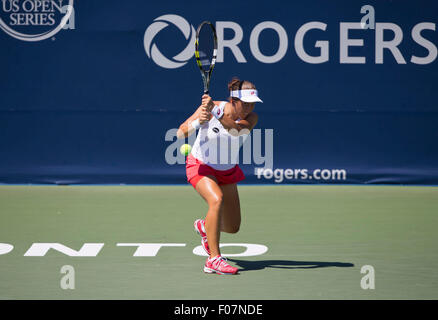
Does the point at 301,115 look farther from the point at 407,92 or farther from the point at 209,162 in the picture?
the point at 209,162

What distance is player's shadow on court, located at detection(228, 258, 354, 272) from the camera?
653 centimetres

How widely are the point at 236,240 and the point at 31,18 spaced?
16.7 ft

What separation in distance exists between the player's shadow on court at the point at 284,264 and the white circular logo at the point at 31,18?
5.65 meters

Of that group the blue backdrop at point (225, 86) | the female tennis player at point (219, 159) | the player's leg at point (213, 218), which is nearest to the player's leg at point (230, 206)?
the female tennis player at point (219, 159)

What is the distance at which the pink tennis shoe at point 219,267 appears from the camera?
6160 mm

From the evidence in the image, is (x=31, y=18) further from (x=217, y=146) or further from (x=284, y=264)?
(x=284, y=264)

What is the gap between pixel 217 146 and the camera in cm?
654

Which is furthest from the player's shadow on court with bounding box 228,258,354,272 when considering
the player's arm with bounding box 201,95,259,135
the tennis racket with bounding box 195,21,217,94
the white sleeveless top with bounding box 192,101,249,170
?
the tennis racket with bounding box 195,21,217,94

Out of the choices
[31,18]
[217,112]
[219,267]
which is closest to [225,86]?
[31,18]

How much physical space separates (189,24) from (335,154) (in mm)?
2592

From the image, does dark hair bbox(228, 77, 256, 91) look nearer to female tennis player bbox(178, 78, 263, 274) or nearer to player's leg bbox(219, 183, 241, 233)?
female tennis player bbox(178, 78, 263, 274)

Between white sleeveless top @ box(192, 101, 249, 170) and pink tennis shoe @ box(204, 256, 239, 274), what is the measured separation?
2.47ft

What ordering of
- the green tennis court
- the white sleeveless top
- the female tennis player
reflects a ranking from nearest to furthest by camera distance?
the green tennis court → the female tennis player → the white sleeveless top

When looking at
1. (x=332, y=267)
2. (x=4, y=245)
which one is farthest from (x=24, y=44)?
(x=332, y=267)
